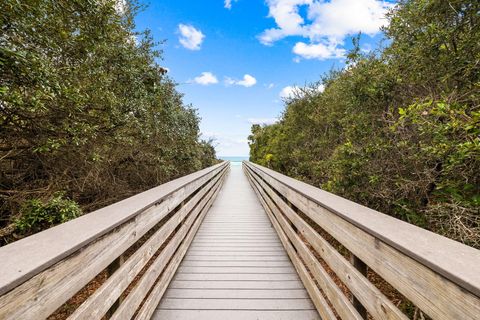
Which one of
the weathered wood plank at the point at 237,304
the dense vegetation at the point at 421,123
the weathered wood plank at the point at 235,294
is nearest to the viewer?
the weathered wood plank at the point at 237,304

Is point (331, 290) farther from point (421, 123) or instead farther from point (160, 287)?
point (421, 123)

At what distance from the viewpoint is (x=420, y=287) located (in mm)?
947

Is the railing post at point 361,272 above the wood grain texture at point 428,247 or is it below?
below

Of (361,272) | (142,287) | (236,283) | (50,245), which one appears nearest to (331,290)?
(361,272)

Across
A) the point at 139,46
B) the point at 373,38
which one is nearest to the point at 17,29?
the point at 139,46

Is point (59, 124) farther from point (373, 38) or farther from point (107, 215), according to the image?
point (373, 38)

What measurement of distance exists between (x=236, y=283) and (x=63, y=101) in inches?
127

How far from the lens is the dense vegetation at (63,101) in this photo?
2.86 m

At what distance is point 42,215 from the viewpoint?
136 inches

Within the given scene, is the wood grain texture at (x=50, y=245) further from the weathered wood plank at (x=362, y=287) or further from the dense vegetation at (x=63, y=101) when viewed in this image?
the dense vegetation at (x=63, y=101)

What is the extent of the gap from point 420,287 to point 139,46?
6990 mm

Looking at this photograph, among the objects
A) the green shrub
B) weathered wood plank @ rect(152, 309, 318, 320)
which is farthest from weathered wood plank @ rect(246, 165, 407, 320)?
the green shrub

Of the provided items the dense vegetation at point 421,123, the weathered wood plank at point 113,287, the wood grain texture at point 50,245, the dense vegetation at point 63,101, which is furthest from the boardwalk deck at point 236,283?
the dense vegetation at point 63,101

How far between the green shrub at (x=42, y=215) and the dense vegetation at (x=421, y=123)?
419 centimetres
